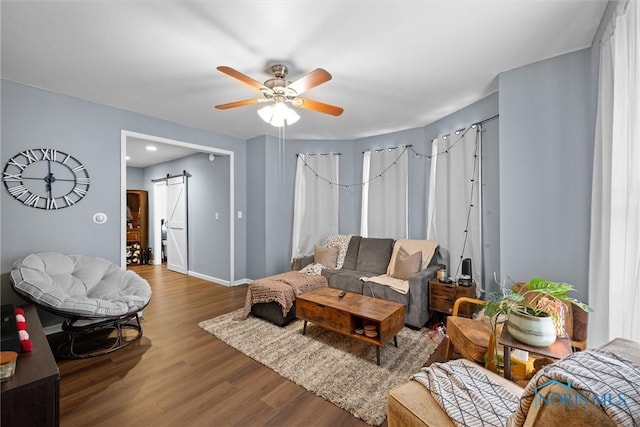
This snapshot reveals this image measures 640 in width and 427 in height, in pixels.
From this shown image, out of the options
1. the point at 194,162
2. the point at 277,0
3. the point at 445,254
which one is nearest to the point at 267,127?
the point at 194,162

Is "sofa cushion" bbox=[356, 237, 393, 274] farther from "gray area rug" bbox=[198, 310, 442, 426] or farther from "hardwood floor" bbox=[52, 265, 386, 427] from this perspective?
"hardwood floor" bbox=[52, 265, 386, 427]

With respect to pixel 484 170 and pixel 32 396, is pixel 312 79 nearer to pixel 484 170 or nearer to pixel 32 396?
pixel 484 170

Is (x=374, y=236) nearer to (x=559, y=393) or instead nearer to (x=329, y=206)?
(x=329, y=206)

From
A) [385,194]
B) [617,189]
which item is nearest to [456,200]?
[385,194]

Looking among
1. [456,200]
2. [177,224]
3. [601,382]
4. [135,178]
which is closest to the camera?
[601,382]

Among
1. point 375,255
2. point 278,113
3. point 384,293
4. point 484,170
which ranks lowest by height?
point 384,293

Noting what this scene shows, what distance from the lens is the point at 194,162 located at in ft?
18.1

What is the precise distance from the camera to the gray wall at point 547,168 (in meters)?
2.12

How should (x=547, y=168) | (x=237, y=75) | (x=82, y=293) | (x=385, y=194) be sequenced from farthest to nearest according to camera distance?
(x=385, y=194) → (x=82, y=293) → (x=547, y=168) → (x=237, y=75)

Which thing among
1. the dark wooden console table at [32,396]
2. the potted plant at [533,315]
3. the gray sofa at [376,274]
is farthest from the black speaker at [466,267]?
the dark wooden console table at [32,396]

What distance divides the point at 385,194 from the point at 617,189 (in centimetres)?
285

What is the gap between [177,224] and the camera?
6.08 metres

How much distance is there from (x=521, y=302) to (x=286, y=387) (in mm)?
1725

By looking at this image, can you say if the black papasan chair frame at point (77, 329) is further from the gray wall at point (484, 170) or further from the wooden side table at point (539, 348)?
the wooden side table at point (539, 348)
